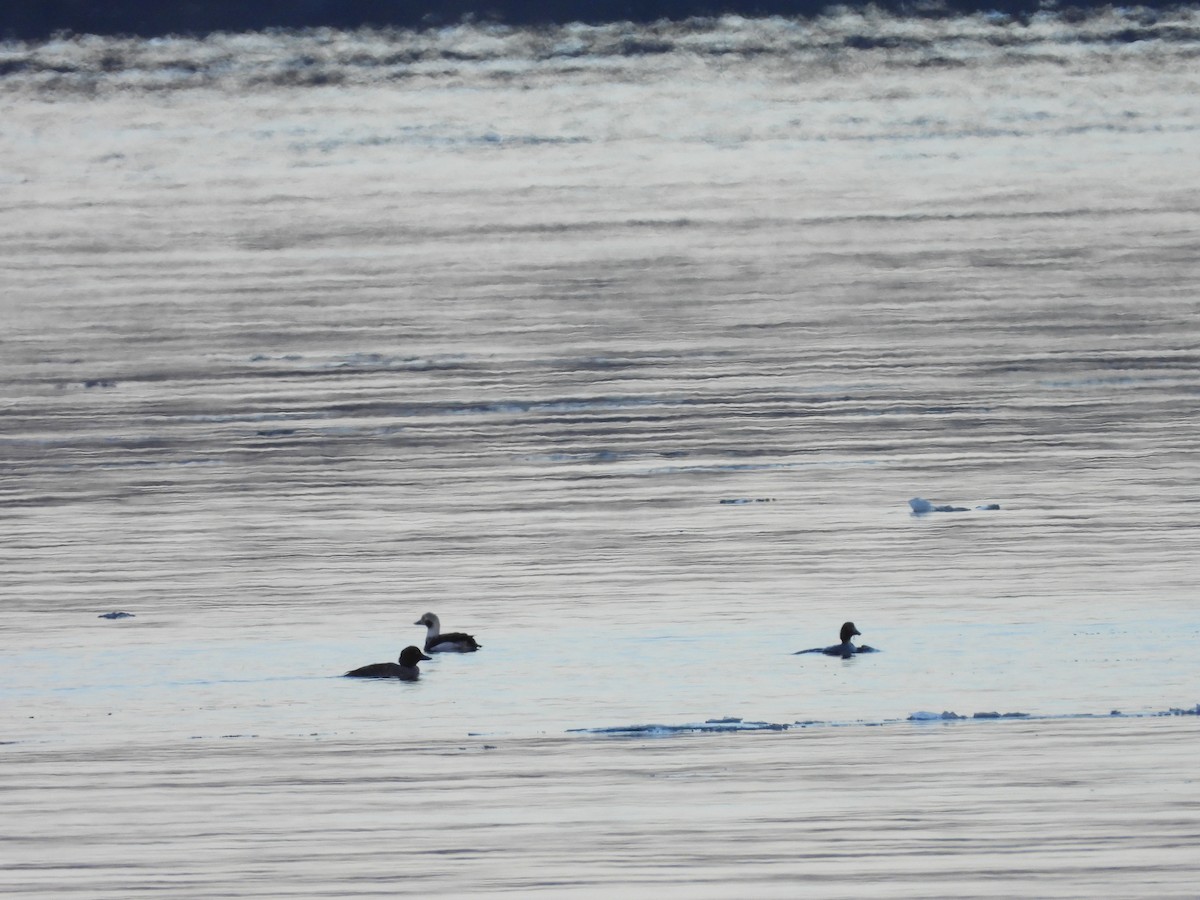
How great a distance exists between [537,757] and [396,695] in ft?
7.35

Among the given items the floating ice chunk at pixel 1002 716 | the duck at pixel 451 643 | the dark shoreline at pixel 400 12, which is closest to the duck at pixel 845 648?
the floating ice chunk at pixel 1002 716

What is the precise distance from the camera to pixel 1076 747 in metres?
11.5

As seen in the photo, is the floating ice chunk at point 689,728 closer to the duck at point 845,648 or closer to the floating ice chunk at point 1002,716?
the floating ice chunk at point 1002,716

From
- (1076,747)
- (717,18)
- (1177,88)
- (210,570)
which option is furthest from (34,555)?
(717,18)

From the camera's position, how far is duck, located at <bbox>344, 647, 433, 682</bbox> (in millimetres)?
13916

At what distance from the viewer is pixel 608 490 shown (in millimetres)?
19906

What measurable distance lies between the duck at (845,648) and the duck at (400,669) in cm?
207

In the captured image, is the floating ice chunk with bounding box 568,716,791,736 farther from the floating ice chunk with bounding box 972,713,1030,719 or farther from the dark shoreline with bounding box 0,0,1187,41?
the dark shoreline with bounding box 0,0,1187,41

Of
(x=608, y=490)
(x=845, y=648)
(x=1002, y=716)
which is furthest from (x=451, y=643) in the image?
(x=608, y=490)

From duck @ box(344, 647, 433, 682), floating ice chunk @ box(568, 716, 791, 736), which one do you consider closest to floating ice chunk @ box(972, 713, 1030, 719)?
floating ice chunk @ box(568, 716, 791, 736)

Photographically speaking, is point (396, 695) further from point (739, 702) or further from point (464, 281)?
point (464, 281)

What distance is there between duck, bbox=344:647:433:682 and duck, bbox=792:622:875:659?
2.07 meters

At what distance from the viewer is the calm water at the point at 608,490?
10.4 meters

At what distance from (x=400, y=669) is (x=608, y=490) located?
5.97 m
